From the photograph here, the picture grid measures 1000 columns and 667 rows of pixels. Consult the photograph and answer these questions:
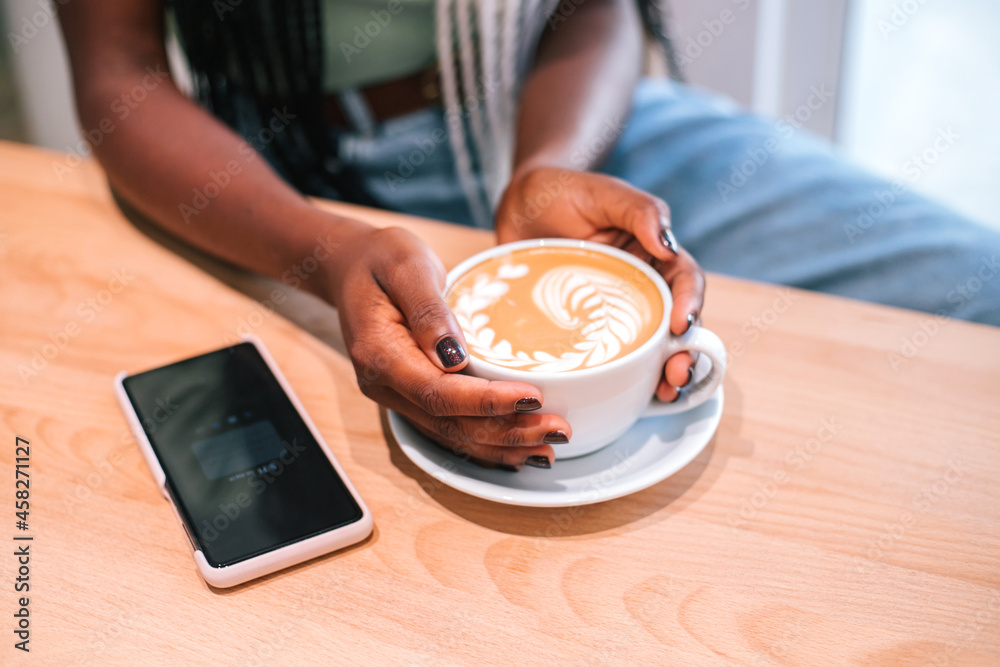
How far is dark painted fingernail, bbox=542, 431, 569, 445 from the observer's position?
0.52 meters

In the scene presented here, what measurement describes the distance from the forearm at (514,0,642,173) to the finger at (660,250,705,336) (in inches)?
9.3

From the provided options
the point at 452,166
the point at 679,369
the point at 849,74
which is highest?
the point at 679,369

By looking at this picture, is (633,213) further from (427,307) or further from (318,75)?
(318,75)

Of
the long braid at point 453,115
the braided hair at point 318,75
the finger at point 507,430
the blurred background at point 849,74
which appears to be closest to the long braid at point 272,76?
the braided hair at point 318,75

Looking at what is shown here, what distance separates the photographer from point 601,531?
0.55 meters

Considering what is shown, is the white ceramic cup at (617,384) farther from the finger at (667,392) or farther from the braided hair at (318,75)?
the braided hair at (318,75)

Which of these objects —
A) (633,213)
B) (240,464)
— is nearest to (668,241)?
(633,213)

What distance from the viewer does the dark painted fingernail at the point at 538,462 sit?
54cm

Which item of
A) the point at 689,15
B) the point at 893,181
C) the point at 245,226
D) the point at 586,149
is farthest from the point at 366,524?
the point at 689,15

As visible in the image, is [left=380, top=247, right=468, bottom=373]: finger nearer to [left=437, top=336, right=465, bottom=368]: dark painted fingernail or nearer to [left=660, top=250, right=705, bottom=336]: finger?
[left=437, top=336, right=465, bottom=368]: dark painted fingernail

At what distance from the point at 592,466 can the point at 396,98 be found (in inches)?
28.9

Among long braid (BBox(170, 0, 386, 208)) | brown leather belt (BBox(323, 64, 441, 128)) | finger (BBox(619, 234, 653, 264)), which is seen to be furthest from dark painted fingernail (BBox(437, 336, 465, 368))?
brown leather belt (BBox(323, 64, 441, 128))

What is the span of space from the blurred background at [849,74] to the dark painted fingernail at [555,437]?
1.36 meters

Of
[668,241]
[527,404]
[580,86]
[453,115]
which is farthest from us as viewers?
[453,115]
